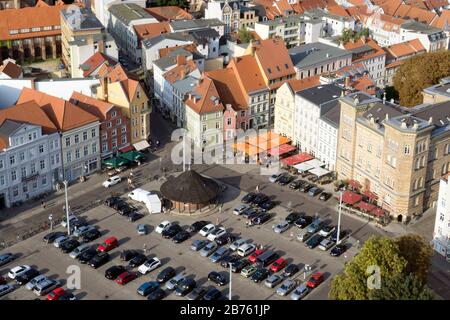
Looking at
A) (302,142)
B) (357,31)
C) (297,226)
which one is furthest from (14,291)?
(357,31)

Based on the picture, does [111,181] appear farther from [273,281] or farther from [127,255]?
[273,281]

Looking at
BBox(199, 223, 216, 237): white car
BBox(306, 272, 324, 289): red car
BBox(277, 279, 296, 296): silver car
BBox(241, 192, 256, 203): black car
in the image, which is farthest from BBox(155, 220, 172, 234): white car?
BBox(306, 272, 324, 289): red car

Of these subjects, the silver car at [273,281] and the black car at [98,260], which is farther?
the black car at [98,260]

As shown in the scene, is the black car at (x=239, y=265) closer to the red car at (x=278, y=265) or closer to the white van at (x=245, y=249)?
the white van at (x=245, y=249)

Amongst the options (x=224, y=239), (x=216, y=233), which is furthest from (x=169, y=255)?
(x=224, y=239)

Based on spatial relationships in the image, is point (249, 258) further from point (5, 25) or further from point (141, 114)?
point (5, 25)

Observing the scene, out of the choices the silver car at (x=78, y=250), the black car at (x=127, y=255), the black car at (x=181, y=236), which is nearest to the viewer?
the black car at (x=127, y=255)

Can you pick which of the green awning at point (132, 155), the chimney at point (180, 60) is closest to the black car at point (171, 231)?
the green awning at point (132, 155)

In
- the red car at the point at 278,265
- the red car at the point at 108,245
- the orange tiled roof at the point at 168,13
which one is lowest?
the red car at the point at 278,265
